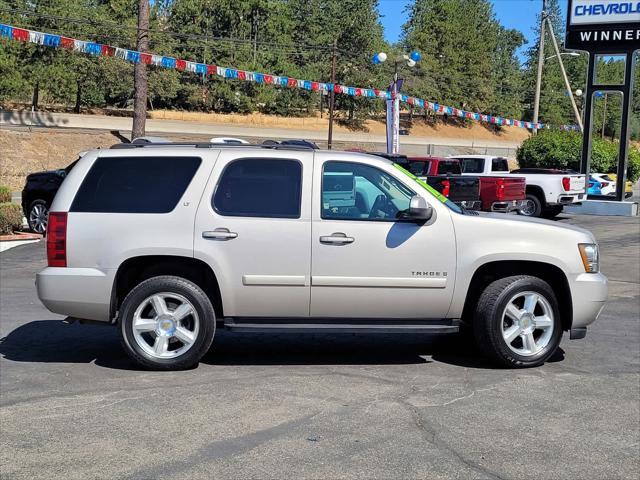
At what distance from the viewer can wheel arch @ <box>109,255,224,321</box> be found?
653cm

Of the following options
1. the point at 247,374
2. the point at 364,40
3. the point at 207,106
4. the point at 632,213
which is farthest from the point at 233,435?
the point at 364,40

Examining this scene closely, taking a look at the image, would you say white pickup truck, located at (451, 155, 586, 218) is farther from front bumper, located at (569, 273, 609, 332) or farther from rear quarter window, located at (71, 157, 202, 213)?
rear quarter window, located at (71, 157, 202, 213)

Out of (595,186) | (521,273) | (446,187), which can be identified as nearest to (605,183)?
(595,186)

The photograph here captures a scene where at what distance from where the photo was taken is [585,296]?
6613 mm

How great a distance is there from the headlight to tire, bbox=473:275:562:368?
37 centimetres

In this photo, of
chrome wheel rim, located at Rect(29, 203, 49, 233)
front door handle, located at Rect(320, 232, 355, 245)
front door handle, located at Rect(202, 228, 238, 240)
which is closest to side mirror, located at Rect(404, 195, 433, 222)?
front door handle, located at Rect(320, 232, 355, 245)

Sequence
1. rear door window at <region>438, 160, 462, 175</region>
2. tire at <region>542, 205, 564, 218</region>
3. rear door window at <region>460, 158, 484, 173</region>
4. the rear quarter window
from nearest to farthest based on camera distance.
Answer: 1. the rear quarter window
2. rear door window at <region>438, 160, 462, 175</region>
3. tire at <region>542, 205, 564, 218</region>
4. rear door window at <region>460, 158, 484, 173</region>

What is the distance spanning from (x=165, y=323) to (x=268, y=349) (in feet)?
4.23

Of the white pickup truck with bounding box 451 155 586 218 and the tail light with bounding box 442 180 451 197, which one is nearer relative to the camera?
the tail light with bounding box 442 180 451 197

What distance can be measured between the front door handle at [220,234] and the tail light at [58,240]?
1.15 m

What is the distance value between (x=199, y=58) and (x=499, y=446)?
Result: 206 ft

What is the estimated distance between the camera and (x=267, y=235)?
6391 millimetres

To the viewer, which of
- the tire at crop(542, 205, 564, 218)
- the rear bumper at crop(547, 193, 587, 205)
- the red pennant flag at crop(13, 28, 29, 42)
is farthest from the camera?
the red pennant flag at crop(13, 28, 29, 42)

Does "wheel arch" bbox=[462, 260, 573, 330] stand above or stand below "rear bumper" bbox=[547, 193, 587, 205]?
below
